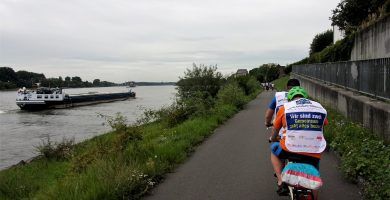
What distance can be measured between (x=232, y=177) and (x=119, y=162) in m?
2.12

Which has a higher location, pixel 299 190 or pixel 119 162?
pixel 299 190

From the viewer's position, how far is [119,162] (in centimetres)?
816

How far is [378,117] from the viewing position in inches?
367

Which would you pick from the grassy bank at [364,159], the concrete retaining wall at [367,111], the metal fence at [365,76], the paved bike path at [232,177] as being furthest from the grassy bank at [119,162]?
the metal fence at [365,76]

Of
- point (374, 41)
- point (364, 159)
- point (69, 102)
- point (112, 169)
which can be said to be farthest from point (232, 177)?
point (69, 102)

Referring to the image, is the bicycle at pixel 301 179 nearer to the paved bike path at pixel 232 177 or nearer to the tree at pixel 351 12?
the paved bike path at pixel 232 177

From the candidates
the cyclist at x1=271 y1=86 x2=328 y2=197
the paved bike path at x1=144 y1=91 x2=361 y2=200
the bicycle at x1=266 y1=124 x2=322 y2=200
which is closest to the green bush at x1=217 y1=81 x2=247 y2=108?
the paved bike path at x1=144 y1=91 x2=361 y2=200

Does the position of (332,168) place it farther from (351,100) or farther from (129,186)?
(351,100)

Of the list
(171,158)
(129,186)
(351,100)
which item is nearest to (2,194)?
(171,158)

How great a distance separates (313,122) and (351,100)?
28.2ft

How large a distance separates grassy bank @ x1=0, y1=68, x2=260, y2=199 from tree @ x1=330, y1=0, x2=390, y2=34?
1808 cm

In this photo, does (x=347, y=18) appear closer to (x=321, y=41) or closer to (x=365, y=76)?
(x=365, y=76)

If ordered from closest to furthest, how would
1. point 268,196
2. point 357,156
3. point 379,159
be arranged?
point 268,196, point 379,159, point 357,156

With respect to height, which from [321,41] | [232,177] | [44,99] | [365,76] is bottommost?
[44,99]
